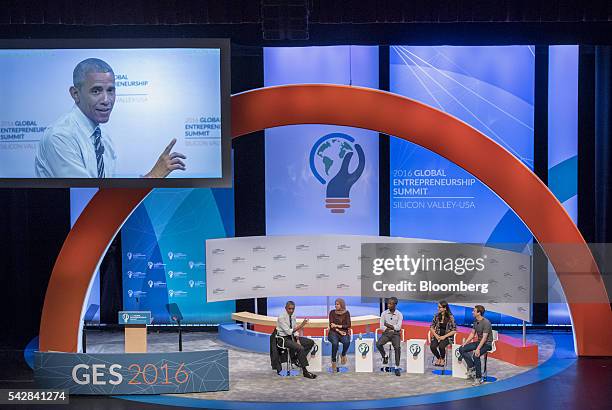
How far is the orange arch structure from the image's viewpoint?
35.2ft

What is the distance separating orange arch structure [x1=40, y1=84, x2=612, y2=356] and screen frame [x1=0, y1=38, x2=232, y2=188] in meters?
0.37

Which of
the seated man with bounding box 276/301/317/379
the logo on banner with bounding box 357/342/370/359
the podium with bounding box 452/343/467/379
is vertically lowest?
the podium with bounding box 452/343/467/379

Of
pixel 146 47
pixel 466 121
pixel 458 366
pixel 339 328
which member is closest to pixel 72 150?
pixel 146 47

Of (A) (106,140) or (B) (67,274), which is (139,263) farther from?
(A) (106,140)

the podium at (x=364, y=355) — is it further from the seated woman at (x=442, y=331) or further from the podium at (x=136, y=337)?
the podium at (x=136, y=337)

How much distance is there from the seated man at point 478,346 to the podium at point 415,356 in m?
0.55

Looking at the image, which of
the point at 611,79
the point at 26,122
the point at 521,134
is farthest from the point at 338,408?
the point at 611,79

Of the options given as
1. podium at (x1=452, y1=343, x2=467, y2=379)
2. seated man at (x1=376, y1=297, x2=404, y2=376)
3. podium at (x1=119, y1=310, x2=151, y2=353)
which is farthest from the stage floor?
podium at (x1=119, y1=310, x2=151, y2=353)

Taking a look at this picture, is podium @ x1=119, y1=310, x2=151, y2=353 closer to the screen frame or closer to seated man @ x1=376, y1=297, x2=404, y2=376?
the screen frame

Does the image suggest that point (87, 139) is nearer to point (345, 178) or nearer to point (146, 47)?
point (146, 47)

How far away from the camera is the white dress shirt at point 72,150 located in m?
10.4

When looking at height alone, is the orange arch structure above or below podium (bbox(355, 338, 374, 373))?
above

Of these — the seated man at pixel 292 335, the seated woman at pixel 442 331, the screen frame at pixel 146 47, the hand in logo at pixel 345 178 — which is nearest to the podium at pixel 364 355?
the seated man at pixel 292 335

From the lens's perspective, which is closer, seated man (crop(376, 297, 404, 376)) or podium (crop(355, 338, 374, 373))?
podium (crop(355, 338, 374, 373))
